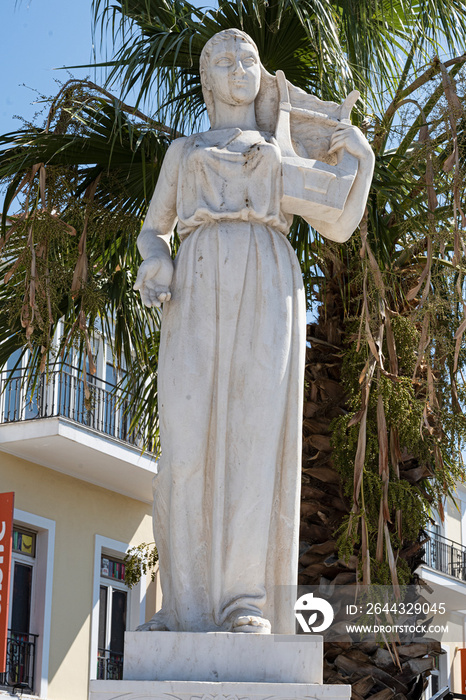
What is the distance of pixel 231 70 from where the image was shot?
4.41 metres

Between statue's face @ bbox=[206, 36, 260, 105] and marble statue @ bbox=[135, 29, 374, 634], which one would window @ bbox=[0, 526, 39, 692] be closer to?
marble statue @ bbox=[135, 29, 374, 634]

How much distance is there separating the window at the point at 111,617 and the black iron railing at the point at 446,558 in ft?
26.9

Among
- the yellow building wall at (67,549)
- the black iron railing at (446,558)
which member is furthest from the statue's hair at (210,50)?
the black iron railing at (446,558)

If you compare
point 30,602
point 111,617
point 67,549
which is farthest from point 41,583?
point 111,617

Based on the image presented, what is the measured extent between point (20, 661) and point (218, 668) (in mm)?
12841

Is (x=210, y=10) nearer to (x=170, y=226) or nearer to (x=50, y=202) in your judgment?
(x=50, y=202)

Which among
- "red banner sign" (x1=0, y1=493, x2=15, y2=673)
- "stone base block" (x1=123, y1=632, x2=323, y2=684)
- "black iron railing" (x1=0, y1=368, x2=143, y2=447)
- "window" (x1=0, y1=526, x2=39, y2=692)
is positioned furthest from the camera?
"black iron railing" (x1=0, y1=368, x2=143, y2=447)

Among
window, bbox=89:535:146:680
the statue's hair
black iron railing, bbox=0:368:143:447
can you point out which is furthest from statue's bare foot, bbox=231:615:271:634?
window, bbox=89:535:146:680

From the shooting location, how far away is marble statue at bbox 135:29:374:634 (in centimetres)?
391

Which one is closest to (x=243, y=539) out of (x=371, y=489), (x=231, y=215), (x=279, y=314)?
(x=279, y=314)

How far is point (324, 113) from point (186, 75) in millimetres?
3900

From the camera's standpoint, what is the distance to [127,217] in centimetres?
797

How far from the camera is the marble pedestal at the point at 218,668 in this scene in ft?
11.4

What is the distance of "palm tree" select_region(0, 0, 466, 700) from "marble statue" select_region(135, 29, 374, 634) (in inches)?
78.0
